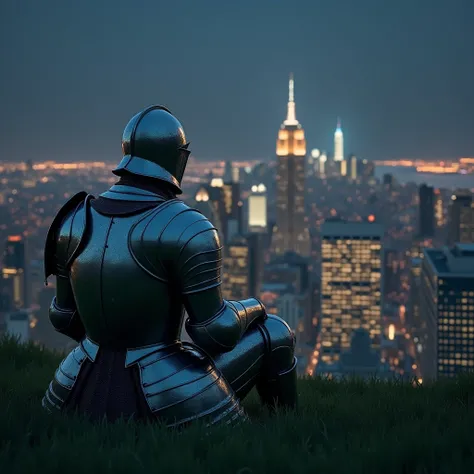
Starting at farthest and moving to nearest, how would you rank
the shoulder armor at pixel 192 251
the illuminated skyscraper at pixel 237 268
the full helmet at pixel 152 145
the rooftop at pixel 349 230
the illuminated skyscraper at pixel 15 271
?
the rooftop at pixel 349 230
the illuminated skyscraper at pixel 237 268
the illuminated skyscraper at pixel 15 271
the full helmet at pixel 152 145
the shoulder armor at pixel 192 251

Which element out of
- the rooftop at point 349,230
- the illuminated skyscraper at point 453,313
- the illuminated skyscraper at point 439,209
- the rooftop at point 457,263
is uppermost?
the illuminated skyscraper at point 439,209

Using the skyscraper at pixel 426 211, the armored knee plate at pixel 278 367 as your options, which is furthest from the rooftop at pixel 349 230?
the armored knee plate at pixel 278 367

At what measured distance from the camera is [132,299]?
4.76 meters

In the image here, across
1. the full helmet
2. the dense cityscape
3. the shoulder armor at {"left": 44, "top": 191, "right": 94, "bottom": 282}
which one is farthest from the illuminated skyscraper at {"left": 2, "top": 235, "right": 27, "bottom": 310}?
the full helmet

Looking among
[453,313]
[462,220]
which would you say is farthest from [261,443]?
[462,220]

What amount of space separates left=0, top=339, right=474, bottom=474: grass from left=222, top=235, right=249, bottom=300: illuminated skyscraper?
354ft

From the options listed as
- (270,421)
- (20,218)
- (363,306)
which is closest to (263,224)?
(363,306)

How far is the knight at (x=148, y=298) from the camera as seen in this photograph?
471cm

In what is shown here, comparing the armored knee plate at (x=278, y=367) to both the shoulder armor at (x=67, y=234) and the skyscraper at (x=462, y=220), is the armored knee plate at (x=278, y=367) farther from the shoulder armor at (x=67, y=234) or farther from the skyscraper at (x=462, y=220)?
the skyscraper at (x=462, y=220)

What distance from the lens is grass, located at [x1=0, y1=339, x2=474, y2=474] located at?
400cm

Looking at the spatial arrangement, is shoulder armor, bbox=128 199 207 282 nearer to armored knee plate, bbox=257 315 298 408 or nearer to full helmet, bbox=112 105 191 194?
full helmet, bbox=112 105 191 194

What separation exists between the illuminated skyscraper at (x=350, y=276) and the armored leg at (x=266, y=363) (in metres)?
107

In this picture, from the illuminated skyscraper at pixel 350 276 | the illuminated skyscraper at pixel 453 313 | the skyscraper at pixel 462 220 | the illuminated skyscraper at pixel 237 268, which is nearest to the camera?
the illuminated skyscraper at pixel 453 313

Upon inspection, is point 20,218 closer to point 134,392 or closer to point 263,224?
point 263,224
